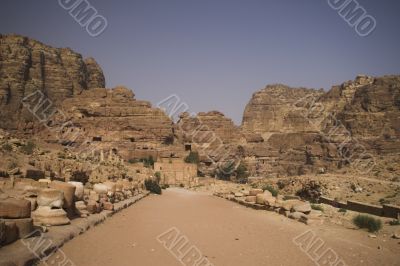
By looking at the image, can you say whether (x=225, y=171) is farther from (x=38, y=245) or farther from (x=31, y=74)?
(x=38, y=245)

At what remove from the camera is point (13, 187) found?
36.5ft

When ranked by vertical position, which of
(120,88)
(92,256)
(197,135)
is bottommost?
(92,256)

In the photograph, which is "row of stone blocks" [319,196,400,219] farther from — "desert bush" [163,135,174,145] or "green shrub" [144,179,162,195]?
"desert bush" [163,135,174,145]

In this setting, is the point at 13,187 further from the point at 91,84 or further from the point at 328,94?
the point at 328,94


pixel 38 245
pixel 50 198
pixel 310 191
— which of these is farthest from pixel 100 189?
pixel 310 191

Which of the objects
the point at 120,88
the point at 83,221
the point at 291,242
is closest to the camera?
the point at 291,242

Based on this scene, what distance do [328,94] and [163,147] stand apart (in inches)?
2916

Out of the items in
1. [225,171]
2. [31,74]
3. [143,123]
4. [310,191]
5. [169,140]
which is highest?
[31,74]

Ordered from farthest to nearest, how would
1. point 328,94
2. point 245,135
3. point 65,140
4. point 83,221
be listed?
point 328,94, point 245,135, point 65,140, point 83,221

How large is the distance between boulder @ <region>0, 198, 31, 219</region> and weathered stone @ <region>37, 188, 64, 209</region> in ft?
5.00

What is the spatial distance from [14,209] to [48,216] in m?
1.52

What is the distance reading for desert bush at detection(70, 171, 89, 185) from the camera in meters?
19.1

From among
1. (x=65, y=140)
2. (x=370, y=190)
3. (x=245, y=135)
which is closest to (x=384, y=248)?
(x=370, y=190)

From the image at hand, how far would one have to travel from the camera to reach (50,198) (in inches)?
320
